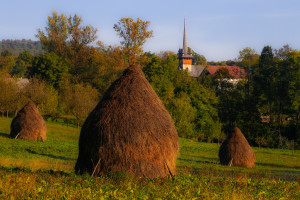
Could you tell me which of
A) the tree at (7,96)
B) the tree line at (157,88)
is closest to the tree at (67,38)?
the tree line at (157,88)

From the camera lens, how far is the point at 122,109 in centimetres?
1394

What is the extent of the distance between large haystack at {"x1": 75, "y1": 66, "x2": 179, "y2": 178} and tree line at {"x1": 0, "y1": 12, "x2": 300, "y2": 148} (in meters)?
38.9

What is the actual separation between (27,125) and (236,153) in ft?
52.9

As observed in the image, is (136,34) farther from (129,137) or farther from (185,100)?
(129,137)

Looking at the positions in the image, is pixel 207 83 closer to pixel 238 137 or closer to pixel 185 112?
pixel 185 112

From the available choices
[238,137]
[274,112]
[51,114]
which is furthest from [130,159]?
[274,112]

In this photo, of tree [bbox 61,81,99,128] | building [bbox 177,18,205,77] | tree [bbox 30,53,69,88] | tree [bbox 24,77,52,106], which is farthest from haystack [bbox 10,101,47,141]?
building [bbox 177,18,205,77]

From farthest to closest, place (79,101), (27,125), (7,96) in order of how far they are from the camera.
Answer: (79,101) → (7,96) → (27,125)

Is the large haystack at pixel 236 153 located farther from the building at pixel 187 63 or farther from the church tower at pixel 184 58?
the church tower at pixel 184 58

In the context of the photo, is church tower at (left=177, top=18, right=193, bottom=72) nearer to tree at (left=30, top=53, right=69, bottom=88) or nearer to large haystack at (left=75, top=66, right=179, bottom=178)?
tree at (left=30, top=53, right=69, bottom=88)

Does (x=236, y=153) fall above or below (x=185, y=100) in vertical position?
below

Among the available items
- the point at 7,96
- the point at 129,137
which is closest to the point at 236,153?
the point at 129,137

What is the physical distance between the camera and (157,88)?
59.6 meters

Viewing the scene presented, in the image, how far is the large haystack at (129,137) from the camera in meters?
13.4
